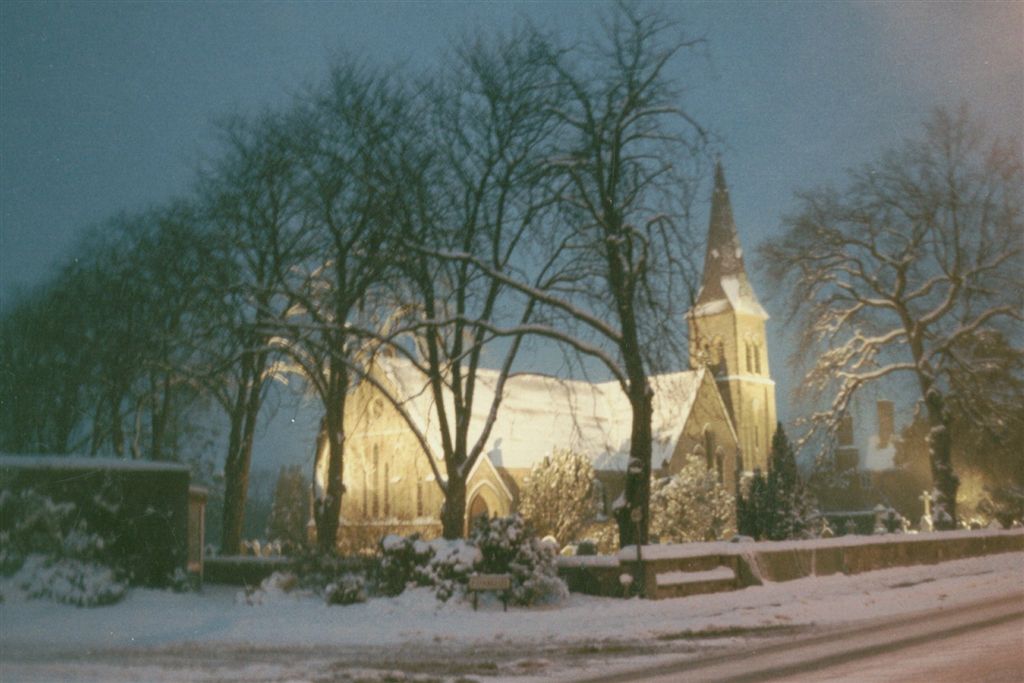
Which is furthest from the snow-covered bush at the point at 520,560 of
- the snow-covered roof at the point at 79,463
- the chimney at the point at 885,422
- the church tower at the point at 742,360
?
the chimney at the point at 885,422

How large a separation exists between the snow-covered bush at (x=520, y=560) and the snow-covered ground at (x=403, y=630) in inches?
21.0

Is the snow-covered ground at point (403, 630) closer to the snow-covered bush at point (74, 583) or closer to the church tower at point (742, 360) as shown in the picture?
the snow-covered bush at point (74, 583)

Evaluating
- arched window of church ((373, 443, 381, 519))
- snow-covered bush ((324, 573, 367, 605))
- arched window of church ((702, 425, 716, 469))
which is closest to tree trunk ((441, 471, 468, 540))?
snow-covered bush ((324, 573, 367, 605))

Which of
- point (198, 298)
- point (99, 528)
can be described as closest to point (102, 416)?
point (198, 298)

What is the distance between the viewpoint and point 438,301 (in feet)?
107

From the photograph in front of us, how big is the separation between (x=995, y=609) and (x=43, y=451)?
31.0 m

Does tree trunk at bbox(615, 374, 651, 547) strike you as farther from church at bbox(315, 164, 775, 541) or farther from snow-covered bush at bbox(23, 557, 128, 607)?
church at bbox(315, 164, 775, 541)

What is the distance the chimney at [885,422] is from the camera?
99.4 m

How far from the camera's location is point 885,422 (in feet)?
331

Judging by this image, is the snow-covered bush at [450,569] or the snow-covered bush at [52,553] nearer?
the snow-covered bush at [52,553]

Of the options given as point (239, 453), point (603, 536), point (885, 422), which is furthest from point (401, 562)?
point (885, 422)

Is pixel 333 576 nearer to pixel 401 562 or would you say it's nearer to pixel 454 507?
pixel 401 562

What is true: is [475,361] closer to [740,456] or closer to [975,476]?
[975,476]

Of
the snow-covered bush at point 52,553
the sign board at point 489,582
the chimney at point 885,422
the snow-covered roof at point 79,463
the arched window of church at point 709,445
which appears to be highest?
the chimney at point 885,422
